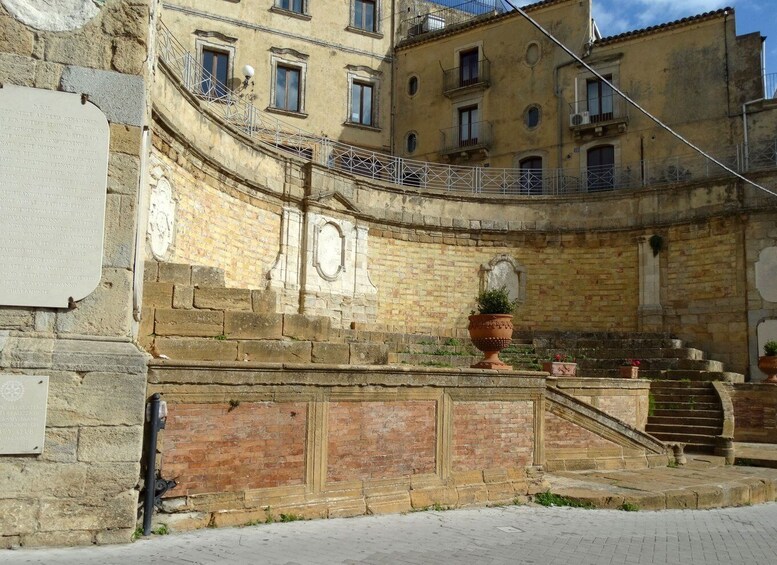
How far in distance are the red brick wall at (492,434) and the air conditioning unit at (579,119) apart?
18.7 m

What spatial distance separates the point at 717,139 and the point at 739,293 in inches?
235

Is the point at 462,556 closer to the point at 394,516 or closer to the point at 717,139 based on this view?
the point at 394,516

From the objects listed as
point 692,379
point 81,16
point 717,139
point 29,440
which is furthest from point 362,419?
point 717,139

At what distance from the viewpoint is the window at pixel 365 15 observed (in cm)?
2914

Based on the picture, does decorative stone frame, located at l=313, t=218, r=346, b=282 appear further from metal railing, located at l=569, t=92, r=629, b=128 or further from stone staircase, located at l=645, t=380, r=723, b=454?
metal railing, located at l=569, t=92, r=629, b=128

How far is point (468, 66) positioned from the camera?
2900 cm

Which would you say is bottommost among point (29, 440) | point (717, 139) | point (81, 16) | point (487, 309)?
point (29, 440)

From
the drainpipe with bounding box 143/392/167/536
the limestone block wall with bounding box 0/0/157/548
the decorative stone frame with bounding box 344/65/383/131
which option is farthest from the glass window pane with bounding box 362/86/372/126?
the drainpipe with bounding box 143/392/167/536

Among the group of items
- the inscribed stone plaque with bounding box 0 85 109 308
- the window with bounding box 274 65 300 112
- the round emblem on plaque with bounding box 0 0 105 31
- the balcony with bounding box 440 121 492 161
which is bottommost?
the inscribed stone plaque with bounding box 0 85 109 308

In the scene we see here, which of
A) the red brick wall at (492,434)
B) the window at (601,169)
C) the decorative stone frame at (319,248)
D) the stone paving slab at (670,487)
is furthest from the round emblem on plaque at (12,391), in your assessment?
the window at (601,169)

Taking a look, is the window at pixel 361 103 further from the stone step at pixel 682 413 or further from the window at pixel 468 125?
the stone step at pixel 682 413

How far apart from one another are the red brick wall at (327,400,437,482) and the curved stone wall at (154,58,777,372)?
9.06m

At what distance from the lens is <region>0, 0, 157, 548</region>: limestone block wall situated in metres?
6.02

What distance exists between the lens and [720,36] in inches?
953
